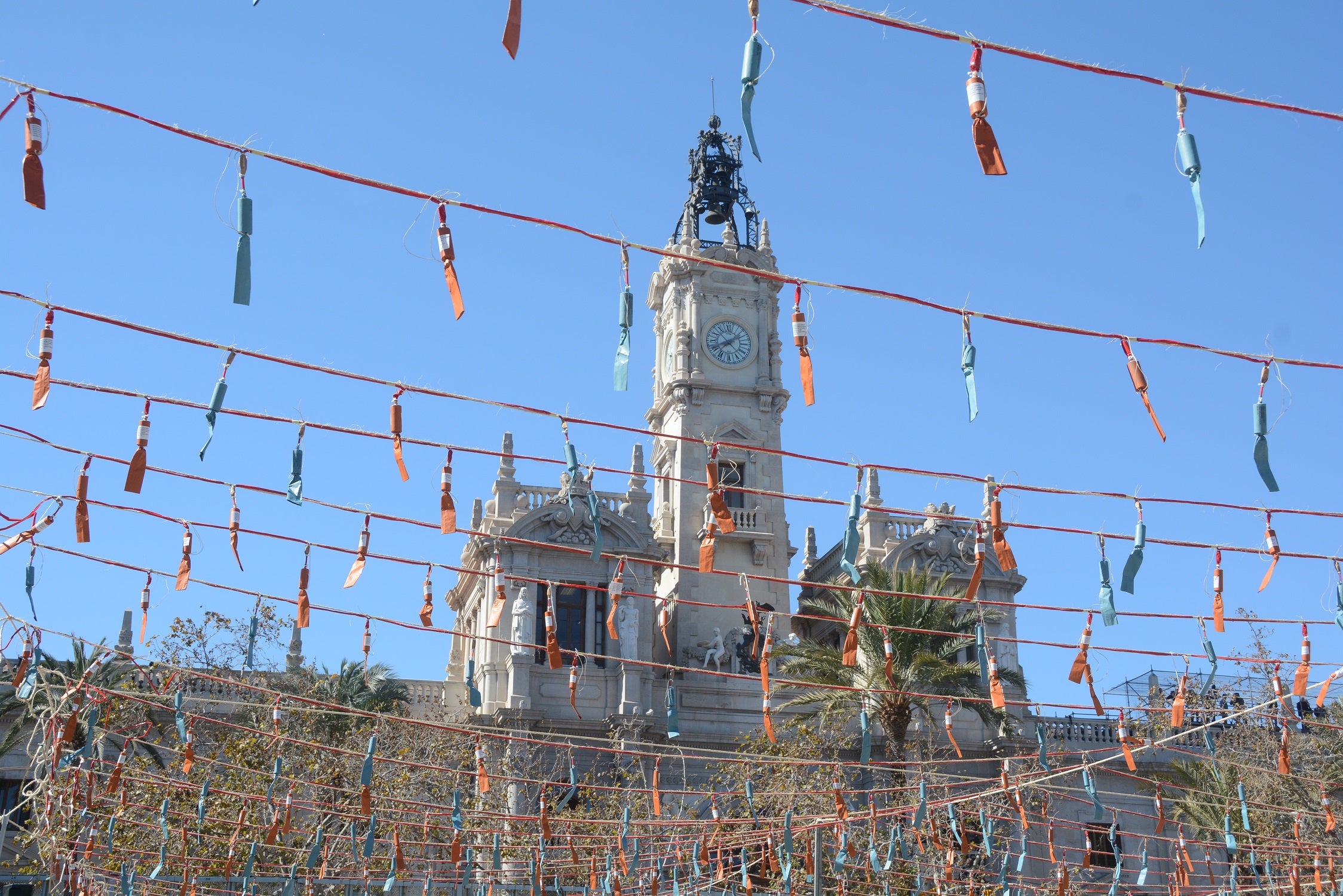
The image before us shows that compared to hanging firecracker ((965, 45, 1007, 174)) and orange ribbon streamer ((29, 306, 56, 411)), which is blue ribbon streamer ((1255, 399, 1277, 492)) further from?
orange ribbon streamer ((29, 306, 56, 411))

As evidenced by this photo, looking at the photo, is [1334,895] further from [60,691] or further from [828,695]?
[60,691]

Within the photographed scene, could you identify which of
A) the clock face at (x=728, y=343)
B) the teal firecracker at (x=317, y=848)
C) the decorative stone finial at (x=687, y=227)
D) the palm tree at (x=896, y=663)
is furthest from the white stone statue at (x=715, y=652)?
the teal firecracker at (x=317, y=848)

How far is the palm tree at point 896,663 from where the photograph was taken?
108ft

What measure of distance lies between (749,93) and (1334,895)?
1973 centimetres

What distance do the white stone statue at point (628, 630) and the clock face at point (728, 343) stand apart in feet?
32.5

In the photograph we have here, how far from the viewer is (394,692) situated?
3862cm

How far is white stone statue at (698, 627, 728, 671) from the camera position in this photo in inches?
1667

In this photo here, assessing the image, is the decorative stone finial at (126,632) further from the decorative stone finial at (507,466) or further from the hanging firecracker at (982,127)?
the hanging firecracker at (982,127)

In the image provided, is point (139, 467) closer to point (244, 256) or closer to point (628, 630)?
point (244, 256)

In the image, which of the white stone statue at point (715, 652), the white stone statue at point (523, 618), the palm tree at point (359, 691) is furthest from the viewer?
the white stone statue at point (715, 652)

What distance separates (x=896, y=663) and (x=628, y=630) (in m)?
10.5

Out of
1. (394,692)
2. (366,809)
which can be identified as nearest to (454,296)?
(366,809)

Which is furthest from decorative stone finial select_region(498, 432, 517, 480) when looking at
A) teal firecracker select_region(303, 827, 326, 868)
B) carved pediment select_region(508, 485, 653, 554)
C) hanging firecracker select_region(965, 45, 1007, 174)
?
hanging firecracker select_region(965, 45, 1007, 174)

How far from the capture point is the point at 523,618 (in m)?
40.8
